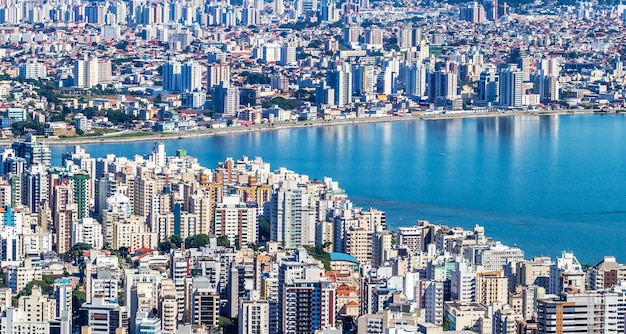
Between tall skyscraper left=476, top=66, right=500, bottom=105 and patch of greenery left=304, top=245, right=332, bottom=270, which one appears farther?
tall skyscraper left=476, top=66, right=500, bottom=105

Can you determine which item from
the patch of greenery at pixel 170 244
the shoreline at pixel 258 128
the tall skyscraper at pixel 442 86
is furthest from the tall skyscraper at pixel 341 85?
the patch of greenery at pixel 170 244

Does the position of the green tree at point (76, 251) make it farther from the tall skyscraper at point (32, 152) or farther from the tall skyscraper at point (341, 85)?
the tall skyscraper at point (341, 85)

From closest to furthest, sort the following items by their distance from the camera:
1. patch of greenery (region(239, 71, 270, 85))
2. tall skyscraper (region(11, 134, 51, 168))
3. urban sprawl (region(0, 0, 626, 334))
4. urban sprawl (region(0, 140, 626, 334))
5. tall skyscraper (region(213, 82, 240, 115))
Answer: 1. urban sprawl (region(0, 140, 626, 334))
2. urban sprawl (region(0, 0, 626, 334))
3. tall skyscraper (region(11, 134, 51, 168))
4. tall skyscraper (region(213, 82, 240, 115))
5. patch of greenery (region(239, 71, 270, 85))

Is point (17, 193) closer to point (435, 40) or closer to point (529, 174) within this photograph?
point (529, 174)

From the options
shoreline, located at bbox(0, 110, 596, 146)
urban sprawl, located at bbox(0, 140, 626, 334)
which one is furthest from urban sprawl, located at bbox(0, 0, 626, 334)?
shoreline, located at bbox(0, 110, 596, 146)

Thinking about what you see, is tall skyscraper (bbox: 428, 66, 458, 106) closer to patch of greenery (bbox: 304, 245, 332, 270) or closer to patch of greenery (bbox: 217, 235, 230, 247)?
patch of greenery (bbox: 217, 235, 230, 247)

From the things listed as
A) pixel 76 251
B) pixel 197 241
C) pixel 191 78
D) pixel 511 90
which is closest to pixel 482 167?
pixel 197 241
